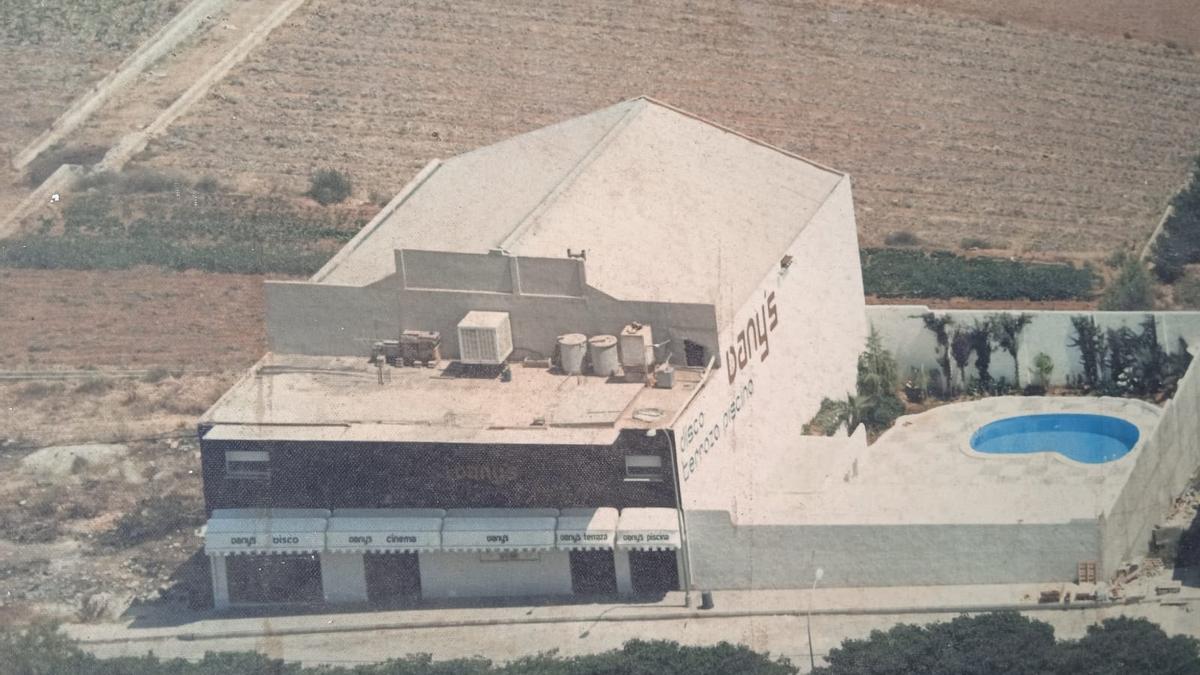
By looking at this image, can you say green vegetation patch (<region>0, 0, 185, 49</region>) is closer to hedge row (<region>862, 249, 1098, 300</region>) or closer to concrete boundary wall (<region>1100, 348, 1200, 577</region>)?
hedge row (<region>862, 249, 1098, 300</region>)

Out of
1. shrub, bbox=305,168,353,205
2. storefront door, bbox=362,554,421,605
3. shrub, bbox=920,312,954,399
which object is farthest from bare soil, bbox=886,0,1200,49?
storefront door, bbox=362,554,421,605

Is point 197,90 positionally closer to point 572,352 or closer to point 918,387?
point 918,387

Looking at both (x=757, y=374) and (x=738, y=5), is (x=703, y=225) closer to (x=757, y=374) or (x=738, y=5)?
(x=757, y=374)

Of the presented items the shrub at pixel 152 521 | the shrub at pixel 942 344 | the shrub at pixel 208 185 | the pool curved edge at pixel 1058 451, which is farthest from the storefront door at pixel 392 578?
the shrub at pixel 208 185

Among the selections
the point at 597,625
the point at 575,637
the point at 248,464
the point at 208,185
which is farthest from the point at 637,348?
the point at 208,185

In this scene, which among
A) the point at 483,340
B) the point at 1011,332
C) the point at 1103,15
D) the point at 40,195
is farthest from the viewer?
the point at 1103,15

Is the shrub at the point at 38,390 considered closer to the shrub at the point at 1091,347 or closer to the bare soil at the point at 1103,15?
the shrub at the point at 1091,347

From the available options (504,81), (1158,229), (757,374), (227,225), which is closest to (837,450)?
(757,374)
